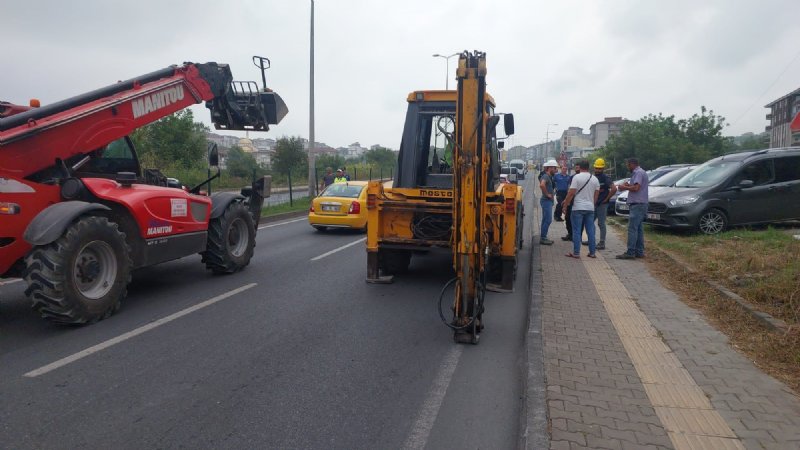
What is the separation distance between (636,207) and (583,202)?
92 cm

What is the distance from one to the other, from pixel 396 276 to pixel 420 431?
5.24 metres

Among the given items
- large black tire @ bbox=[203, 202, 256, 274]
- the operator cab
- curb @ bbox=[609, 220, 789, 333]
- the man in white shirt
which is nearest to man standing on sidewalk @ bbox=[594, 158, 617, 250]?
the man in white shirt

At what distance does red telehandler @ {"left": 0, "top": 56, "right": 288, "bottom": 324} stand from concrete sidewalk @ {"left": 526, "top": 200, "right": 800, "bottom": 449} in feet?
15.4

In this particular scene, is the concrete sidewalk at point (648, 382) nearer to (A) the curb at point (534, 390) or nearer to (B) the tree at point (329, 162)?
(A) the curb at point (534, 390)

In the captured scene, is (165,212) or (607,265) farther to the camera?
(607,265)

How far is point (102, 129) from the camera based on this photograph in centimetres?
666

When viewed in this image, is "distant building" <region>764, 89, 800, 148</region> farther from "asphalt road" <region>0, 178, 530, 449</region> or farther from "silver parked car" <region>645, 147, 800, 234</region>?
"asphalt road" <region>0, 178, 530, 449</region>

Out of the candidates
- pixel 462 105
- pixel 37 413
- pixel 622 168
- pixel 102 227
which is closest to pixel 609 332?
pixel 462 105

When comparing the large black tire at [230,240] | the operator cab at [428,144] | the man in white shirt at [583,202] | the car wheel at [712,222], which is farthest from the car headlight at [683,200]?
the large black tire at [230,240]

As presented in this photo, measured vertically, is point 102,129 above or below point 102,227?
above

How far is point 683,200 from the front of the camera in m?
12.0

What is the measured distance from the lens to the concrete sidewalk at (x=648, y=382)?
3.52 metres

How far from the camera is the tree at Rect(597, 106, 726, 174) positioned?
36.0 m

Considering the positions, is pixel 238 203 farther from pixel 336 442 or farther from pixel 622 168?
pixel 622 168
